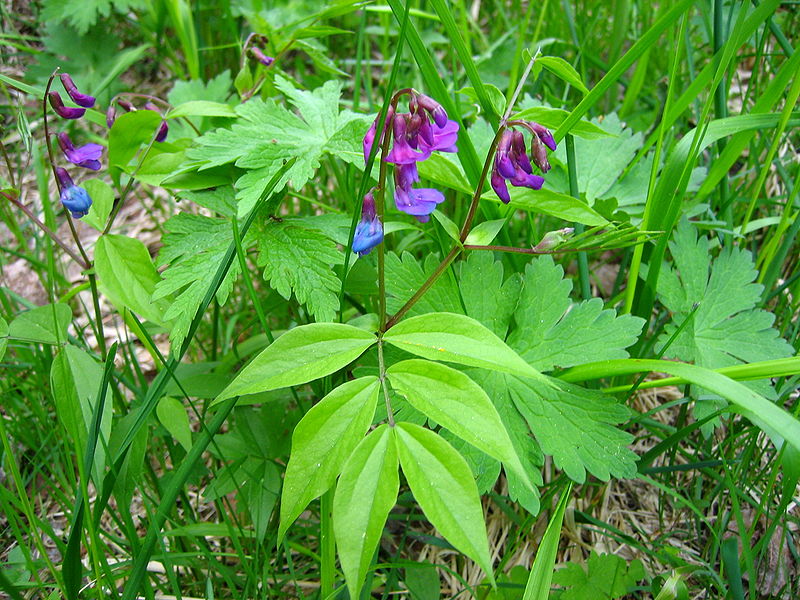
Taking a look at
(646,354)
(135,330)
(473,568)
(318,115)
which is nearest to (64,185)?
(135,330)

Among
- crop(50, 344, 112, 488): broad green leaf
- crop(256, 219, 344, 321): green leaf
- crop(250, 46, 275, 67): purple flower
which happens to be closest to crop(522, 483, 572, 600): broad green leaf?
crop(256, 219, 344, 321): green leaf

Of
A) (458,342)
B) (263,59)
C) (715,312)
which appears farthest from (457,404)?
(263,59)

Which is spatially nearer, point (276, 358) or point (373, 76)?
point (276, 358)

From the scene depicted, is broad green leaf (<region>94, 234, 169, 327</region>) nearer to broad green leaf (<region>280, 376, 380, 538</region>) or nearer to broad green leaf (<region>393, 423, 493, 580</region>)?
broad green leaf (<region>280, 376, 380, 538</region>)

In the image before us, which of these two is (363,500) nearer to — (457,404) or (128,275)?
(457,404)

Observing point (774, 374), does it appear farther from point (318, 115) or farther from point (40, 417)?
point (40, 417)

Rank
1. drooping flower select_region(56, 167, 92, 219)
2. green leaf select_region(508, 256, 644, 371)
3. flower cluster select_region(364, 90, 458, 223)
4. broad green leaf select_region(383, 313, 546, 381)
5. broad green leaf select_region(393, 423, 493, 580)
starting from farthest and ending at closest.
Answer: drooping flower select_region(56, 167, 92, 219) → green leaf select_region(508, 256, 644, 371) → flower cluster select_region(364, 90, 458, 223) → broad green leaf select_region(383, 313, 546, 381) → broad green leaf select_region(393, 423, 493, 580)

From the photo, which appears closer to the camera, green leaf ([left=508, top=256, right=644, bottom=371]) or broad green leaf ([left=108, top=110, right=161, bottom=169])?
green leaf ([left=508, top=256, right=644, bottom=371])
